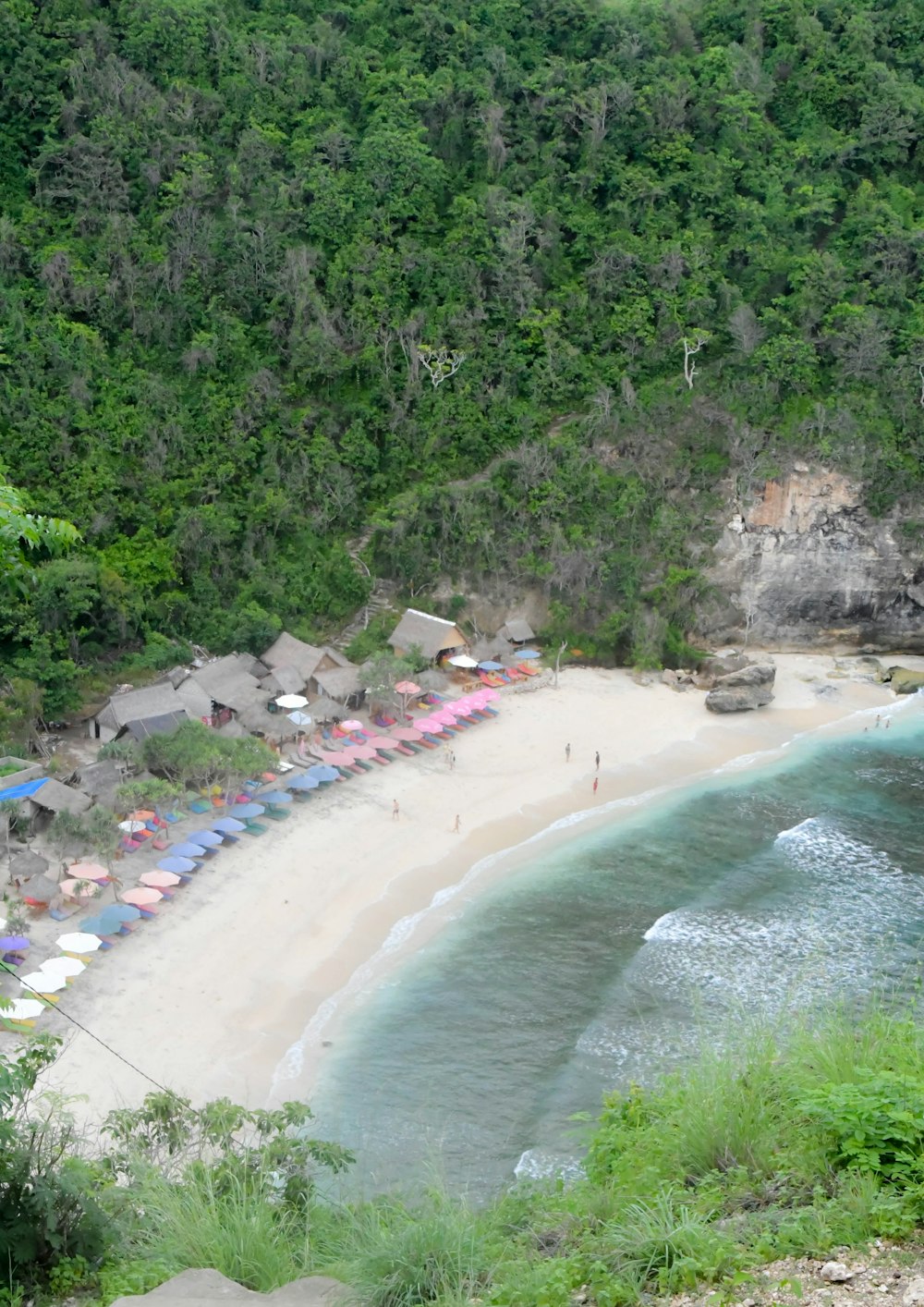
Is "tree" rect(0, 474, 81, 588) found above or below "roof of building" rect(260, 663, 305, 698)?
above

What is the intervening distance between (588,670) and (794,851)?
11.6 meters

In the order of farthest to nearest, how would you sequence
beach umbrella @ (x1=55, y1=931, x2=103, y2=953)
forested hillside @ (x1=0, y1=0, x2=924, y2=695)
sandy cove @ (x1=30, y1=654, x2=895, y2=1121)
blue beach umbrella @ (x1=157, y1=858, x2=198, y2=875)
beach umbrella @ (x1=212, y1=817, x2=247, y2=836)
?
forested hillside @ (x1=0, y1=0, x2=924, y2=695) → beach umbrella @ (x1=212, y1=817, x2=247, y2=836) → blue beach umbrella @ (x1=157, y1=858, x2=198, y2=875) → beach umbrella @ (x1=55, y1=931, x2=103, y2=953) → sandy cove @ (x1=30, y1=654, x2=895, y2=1121)

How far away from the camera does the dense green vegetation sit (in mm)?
9102

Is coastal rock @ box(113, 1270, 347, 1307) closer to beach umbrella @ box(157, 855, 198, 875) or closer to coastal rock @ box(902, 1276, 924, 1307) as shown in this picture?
coastal rock @ box(902, 1276, 924, 1307)

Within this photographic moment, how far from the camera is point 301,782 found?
32594 millimetres

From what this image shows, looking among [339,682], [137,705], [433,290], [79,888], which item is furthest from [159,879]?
[433,290]

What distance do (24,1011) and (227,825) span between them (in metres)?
8.45

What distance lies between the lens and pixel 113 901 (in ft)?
87.9

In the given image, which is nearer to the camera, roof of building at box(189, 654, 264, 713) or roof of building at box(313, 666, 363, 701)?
roof of building at box(189, 654, 264, 713)

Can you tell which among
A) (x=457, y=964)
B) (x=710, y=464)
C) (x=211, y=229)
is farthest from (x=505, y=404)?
(x=457, y=964)

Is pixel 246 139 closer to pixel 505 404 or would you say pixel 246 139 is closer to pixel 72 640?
pixel 505 404

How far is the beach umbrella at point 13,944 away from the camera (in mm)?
24203

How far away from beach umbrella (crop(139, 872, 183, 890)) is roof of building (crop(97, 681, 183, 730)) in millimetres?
6773

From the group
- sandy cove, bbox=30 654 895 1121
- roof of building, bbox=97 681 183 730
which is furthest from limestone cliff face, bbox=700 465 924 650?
roof of building, bbox=97 681 183 730
